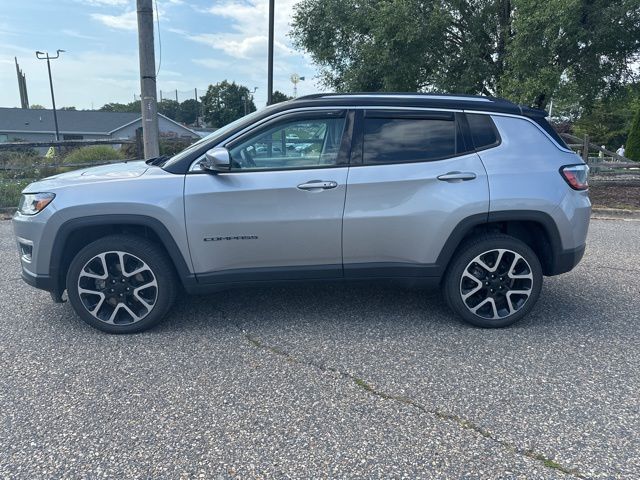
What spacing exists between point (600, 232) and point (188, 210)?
695cm

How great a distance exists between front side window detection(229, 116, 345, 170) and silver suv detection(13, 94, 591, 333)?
0.01 metres

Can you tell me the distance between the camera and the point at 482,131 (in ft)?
12.6

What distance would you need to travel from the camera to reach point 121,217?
356 centimetres

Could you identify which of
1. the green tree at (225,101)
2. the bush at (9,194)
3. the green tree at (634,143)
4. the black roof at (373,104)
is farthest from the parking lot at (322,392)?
the green tree at (225,101)

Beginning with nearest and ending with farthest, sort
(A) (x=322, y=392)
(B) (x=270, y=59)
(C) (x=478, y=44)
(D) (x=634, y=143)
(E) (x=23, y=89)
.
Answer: (A) (x=322, y=392) < (C) (x=478, y=44) < (B) (x=270, y=59) < (D) (x=634, y=143) < (E) (x=23, y=89)

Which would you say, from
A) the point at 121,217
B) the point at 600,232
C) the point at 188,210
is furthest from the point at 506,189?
the point at 600,232

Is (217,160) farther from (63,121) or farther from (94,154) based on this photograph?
(63,121)

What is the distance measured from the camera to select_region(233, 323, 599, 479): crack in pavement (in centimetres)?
236

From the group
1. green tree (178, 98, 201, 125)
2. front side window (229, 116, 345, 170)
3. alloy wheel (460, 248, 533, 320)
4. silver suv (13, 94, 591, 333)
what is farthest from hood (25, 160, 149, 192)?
green tree (178, 98, 201, 125)

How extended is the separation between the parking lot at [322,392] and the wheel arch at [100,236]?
1.61 ft

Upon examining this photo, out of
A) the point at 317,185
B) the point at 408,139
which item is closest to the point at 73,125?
the point at 317,185

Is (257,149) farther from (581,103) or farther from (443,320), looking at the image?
(581,103)

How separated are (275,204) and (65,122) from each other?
5576 cm

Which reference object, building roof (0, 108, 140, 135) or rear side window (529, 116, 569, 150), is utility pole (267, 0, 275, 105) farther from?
building roof (0, 108, 140, 135)
